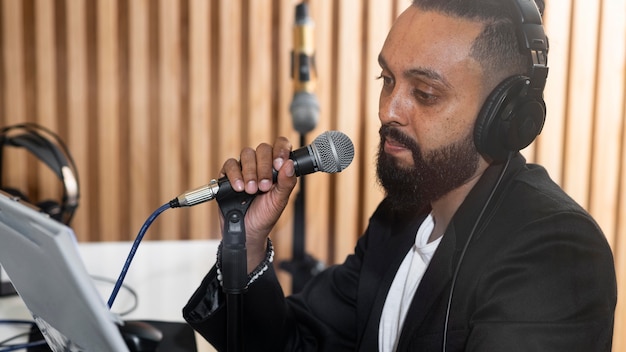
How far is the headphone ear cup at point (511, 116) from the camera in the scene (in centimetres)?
91

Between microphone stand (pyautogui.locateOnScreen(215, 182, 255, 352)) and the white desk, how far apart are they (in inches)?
13.0

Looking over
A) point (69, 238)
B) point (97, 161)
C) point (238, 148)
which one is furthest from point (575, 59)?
point (69, 238)

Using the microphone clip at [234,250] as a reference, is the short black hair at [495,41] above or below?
above

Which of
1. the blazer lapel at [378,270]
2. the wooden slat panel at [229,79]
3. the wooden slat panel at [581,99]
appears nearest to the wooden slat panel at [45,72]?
the wooden slat panel at [229,79]

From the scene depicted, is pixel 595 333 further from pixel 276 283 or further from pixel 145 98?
pixel 145 98

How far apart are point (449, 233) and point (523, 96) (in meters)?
0.26

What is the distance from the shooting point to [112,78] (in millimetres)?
2434

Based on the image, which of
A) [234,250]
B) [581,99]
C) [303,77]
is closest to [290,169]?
[234,250]

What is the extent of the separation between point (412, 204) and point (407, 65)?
0.24m

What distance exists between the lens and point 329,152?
858 millimetres

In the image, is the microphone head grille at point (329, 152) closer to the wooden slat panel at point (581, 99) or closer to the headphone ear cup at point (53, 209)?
the headphone ear cup at point (53, 209)

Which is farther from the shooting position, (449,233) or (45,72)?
(45,72)

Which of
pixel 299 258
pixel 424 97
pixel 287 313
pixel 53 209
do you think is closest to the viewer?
pixel 424 97

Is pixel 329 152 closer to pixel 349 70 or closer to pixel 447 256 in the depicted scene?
pixel 447 256
